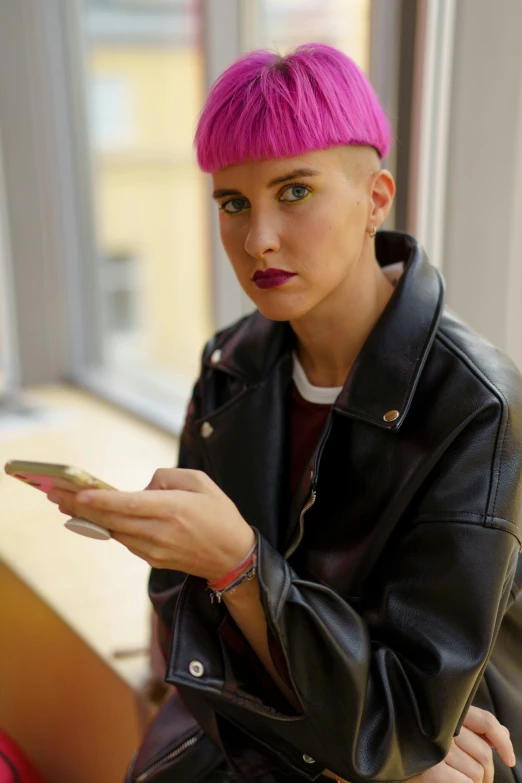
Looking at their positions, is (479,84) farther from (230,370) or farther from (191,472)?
(191,472)

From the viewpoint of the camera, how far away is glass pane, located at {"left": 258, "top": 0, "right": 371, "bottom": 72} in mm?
1639

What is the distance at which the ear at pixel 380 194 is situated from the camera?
985mm

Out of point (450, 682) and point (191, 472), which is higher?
point (191, 472)

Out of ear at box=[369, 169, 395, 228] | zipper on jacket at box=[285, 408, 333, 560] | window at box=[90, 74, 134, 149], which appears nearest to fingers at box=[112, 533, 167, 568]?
zipper on jacket at box=[285, 408, 333, 560]

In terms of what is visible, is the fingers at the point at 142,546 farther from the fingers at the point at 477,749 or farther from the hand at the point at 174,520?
the fingers at the point at 477,749

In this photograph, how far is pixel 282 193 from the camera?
93 centimetres

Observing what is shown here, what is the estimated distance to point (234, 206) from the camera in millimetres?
980

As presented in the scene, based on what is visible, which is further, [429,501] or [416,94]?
[416,94]

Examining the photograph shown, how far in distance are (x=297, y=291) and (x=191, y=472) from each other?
26 cm

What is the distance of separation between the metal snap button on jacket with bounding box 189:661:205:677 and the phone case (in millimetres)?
272

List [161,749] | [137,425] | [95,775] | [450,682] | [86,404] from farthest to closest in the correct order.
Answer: [86,404] < [137,425] < [95,775] < [161,749] < [450,682]

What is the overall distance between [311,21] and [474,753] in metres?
1.78

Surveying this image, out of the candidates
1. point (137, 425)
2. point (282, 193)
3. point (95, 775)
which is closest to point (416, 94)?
point (282, 193)

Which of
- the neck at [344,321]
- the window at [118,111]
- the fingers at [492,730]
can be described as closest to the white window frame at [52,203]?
the neck at [344,321]
